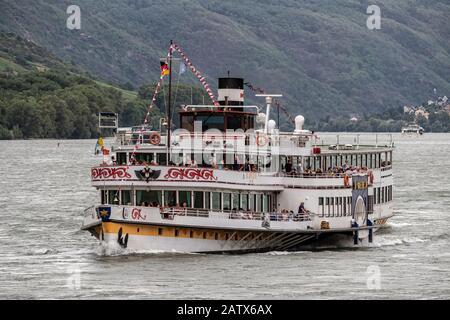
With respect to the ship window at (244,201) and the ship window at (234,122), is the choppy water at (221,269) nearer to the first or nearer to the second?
the ship window at (244,201)

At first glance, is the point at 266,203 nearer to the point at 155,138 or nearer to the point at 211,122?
the point at 211,122

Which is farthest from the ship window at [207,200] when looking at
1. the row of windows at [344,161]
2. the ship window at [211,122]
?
the row of windows at [344,161]

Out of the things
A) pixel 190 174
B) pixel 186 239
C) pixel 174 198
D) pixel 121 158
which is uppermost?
pixel 121 158

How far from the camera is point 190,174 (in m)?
70.0

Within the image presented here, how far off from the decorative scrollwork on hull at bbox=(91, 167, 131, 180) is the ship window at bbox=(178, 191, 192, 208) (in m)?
2.56

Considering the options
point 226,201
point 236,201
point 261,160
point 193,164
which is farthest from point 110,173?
point 261,160

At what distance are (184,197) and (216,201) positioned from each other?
162cm

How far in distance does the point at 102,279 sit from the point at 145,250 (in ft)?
14.9

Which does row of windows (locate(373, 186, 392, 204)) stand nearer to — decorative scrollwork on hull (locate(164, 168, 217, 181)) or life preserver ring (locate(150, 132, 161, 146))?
life preserver ring (locate(150, 132, 161, 146))

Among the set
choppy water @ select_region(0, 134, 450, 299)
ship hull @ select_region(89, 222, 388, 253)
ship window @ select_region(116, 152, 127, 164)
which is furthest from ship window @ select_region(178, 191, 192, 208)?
ship window @ select_region(116, 152, 127, 164)

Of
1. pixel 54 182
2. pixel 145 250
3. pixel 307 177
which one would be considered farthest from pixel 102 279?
pixel 54 182
